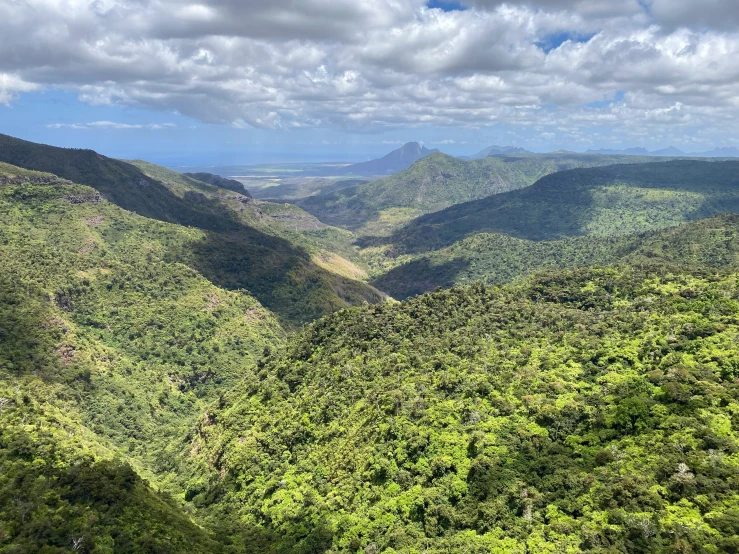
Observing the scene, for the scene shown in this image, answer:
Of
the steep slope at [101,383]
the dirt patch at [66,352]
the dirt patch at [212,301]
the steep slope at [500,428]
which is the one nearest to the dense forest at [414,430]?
the steep slope at [500,428]

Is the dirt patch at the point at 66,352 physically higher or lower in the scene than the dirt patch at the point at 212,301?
lower

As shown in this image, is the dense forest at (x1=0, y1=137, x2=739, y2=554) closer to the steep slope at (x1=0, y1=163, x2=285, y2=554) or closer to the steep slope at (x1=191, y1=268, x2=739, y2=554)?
the steep slope at (x1=191, y1=268, x2=739, y2=554)

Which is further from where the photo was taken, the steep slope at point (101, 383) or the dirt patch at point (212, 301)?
the dirt patch at point (212, 301)

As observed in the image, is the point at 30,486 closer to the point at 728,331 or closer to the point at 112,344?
the point at 112,344

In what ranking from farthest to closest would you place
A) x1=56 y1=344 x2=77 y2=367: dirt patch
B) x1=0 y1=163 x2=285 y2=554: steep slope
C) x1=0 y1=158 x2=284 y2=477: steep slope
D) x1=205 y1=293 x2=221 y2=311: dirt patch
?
x1=205 y1=293 x2=221 y2=311: dirt patch
x1=56 y1=344 x2=77 y2=367: dirt patch
x1=0 y1=158 x2=284 y2=477: steep slope
x1=0 y1=163 x2=285 y2=554: steep slope

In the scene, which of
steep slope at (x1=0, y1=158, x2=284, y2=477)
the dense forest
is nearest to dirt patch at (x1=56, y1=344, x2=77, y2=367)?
steep slope at (x1=0, y1=158, x2=284, y2=477)

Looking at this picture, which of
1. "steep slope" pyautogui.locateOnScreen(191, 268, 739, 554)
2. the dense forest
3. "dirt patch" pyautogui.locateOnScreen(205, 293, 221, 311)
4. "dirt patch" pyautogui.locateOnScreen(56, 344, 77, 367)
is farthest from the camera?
"dirt patch" pyautogui.locateOnScreen(205, 293, 221, 311)

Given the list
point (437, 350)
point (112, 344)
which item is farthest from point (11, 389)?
point (437, 350)

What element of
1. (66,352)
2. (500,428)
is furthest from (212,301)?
(500,428)

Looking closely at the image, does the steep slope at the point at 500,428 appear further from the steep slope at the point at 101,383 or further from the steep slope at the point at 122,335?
the steep slope at the point at 122,335
